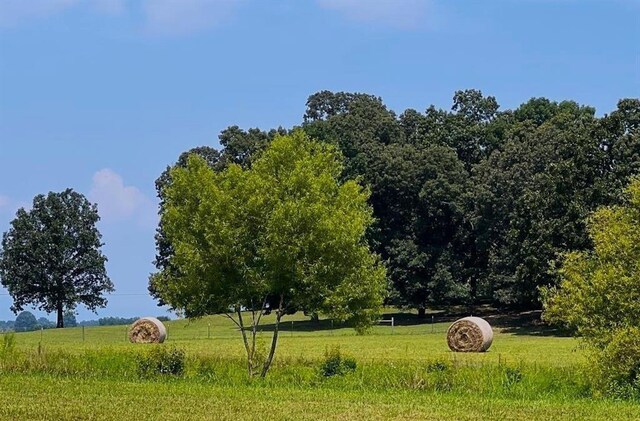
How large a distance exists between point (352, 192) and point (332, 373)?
5.25 m

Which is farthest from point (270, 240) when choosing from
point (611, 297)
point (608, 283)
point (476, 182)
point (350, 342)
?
point (476, 182)

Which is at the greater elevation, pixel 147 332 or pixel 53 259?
pixel 53 259

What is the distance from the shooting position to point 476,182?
211 feet

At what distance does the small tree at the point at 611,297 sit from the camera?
19062 mm

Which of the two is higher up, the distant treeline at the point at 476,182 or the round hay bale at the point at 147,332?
the distant treeline at the point at 476,182

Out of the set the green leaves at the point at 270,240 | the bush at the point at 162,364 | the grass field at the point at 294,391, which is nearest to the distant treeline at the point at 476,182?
the grass field at the point at 294,391

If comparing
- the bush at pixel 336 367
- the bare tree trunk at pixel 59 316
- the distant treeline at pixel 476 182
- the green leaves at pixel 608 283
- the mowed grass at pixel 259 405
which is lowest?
the mowed grass at pixel 259 405

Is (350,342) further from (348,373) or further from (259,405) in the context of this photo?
(259,405)

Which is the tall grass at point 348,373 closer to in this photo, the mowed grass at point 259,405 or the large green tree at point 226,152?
the mowed grass at point 259,405

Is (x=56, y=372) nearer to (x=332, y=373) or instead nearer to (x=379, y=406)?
(x=332, y=373)

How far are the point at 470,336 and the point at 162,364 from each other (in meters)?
19.5

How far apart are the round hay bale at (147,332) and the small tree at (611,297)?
94.5 ft

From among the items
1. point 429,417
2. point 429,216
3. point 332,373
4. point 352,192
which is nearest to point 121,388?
point 332,373

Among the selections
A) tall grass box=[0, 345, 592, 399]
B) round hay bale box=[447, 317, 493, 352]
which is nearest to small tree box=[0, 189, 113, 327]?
round hay bale box=[447, 317, 493, 352]
